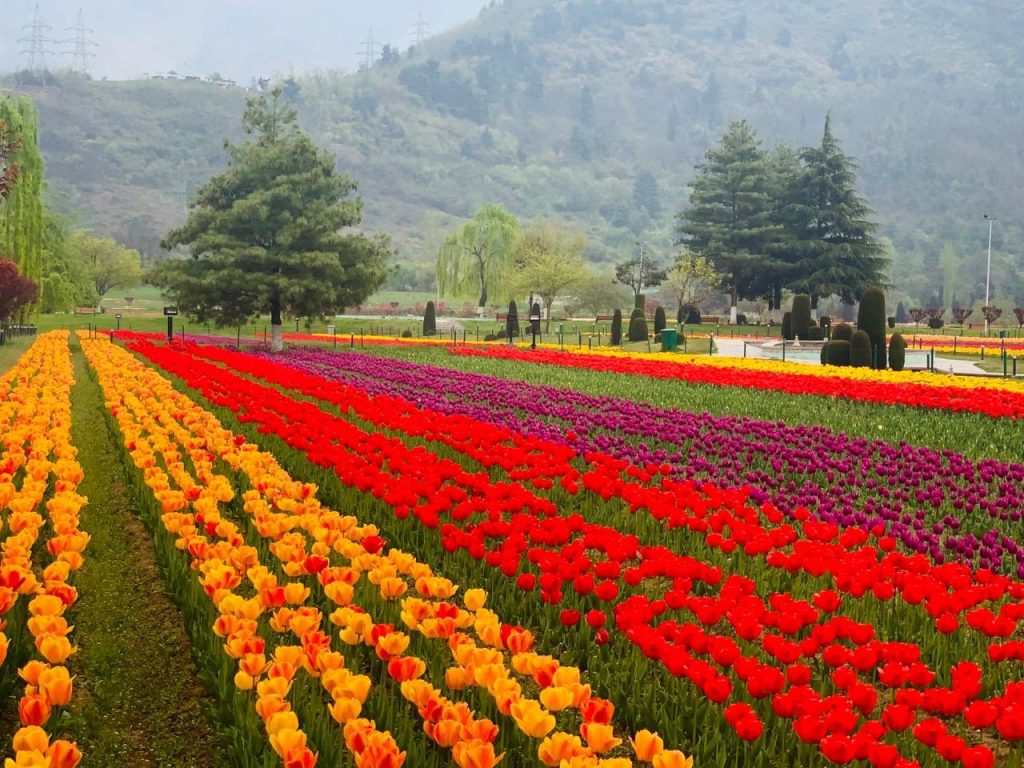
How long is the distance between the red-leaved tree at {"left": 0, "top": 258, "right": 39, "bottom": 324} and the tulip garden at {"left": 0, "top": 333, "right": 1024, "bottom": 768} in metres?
20.7

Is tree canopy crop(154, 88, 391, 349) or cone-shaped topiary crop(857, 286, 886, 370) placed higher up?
tree canopy crop(154, 88, 391, 349)

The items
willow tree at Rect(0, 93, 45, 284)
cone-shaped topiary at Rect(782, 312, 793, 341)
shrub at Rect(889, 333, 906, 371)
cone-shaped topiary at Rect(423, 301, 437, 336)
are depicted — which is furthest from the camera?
cone-shaped topiary at Rect(423, 301, 437, 336)

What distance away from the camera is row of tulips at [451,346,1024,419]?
13.9m

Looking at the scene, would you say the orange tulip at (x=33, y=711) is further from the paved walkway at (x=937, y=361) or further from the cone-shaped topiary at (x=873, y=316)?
the cone-shaped topiary at (x=873, y=316)

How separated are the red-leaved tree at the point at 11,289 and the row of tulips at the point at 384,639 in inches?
1021

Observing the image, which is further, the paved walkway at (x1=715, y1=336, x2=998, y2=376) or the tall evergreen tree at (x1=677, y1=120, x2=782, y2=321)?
the tall evergreen tree at (x1=677, y1=120, x2=782, y2=321)

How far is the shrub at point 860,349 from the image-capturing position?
2502cm

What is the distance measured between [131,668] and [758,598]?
2.95m

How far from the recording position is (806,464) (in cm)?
889

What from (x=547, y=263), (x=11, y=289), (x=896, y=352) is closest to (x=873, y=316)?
(x=896, y=352)

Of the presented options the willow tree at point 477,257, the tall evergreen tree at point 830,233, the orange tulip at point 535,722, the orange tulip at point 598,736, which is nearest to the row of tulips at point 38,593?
the orange tulip at point 535,722

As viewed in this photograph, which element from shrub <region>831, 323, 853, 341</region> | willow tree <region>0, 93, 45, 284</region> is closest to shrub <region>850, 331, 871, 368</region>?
shrub <region>831, 323, 853, 341</region>

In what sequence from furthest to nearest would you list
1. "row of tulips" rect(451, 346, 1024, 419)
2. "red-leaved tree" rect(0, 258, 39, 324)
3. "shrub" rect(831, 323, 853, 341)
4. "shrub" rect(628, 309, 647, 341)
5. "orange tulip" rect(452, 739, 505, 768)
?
"shrub" rect(628, 309, 647, 341) < "red-leaved tree" rect(0, 258, 39, 324) < "shrub" rect(831, 323, 853, 341) < "row of tulips" rect(451, 346, 1024, 419) < "orange tulip" rect(452, 739, 505, 768)

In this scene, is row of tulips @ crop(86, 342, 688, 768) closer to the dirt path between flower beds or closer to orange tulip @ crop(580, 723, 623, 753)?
orange tulip @ crop(580, 723, 623, 753)
